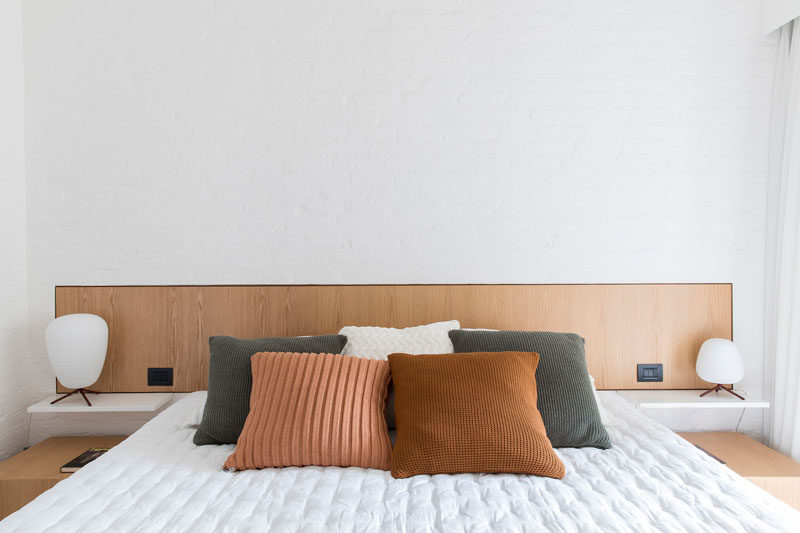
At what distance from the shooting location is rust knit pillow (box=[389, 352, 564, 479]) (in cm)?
143

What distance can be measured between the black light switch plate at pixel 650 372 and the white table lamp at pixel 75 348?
7.59 ft

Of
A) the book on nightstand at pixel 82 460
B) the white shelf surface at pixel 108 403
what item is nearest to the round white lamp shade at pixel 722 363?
the white shelf surface at pixel 108 403

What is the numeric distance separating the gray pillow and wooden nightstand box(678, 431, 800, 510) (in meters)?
0.71

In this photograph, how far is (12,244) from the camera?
2172 millimetres

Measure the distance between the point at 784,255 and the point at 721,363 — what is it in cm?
54

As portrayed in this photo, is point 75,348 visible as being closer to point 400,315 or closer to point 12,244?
point 12,244

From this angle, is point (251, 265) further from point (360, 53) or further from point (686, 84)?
point (686, 84)

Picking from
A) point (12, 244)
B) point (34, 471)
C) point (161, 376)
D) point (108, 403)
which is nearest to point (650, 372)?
point (161, 376)

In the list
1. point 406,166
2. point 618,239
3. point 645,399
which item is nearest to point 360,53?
point 406,166

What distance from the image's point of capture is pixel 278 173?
227 cm

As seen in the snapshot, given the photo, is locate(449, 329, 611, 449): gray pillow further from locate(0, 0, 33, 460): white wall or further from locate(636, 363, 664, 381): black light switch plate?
locate(0, 0, 33, 460): white wall

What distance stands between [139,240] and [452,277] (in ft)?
4.56

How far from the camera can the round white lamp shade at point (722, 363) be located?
216cm

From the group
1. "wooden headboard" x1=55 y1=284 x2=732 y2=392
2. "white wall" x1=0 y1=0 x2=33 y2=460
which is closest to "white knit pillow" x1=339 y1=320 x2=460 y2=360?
"wooden headboard" x1=55 y1=284 x2=732 y2=392
